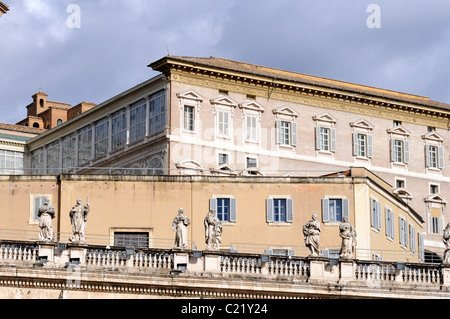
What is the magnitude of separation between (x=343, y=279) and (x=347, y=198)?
18638mm

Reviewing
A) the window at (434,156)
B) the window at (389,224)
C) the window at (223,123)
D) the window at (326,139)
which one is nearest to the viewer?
the window at (389,224)

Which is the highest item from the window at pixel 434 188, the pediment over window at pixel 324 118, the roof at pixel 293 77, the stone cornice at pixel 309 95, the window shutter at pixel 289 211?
the roof at pixel 293 77

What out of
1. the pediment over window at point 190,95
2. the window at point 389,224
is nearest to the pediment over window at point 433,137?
the pediment over window at point 190,95

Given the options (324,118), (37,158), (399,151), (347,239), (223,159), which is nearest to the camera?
(347,239)

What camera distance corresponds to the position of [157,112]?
78812mm

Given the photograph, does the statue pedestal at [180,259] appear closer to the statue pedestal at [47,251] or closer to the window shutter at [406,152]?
the statue pedestal at [47,251]

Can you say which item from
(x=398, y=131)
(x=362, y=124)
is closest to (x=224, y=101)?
(x=362, y=124)

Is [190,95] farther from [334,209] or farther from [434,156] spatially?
[434,156]

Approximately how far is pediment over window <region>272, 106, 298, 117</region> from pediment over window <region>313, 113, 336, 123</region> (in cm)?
170

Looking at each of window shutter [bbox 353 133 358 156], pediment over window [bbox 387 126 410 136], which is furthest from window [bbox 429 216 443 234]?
window shutter [bbox 353 133 358 156]

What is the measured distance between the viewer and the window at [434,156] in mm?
89938

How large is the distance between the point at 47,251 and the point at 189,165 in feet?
114

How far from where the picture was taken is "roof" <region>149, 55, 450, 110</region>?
79.5m

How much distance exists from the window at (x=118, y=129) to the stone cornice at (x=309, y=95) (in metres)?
5.18
